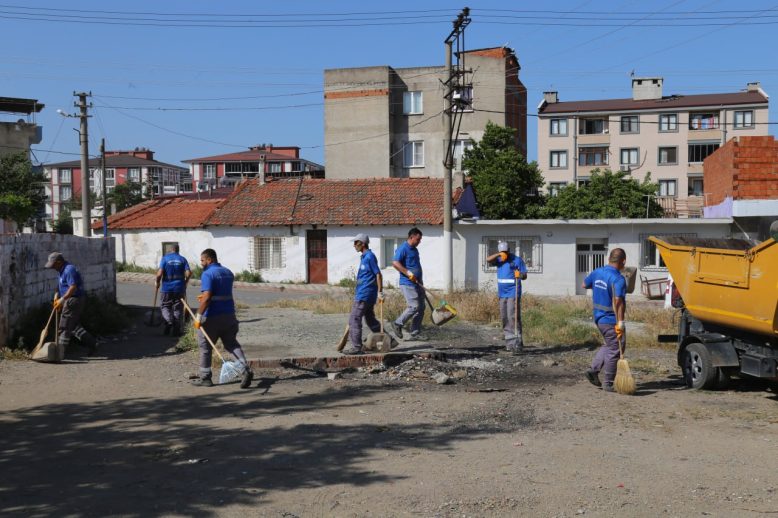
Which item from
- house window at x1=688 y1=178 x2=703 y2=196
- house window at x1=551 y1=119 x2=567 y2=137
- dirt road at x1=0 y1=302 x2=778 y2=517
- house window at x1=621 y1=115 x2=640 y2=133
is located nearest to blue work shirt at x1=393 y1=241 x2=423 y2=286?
dirt road at x1=0 y1=302 x2=778 y2=517

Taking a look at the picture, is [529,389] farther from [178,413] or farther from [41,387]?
[41,387]

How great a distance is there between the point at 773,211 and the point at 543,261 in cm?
829

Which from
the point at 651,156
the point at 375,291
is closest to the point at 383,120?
the point at 651,156

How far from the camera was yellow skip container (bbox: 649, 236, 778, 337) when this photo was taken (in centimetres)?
811

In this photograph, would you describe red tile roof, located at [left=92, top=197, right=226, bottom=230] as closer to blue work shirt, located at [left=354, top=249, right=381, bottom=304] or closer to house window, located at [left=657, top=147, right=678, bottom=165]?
blue work shirt, located at [left=354, top=249, right=381, bottom=304]

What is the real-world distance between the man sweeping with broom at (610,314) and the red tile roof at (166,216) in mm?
29013

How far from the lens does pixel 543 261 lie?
1149 inches

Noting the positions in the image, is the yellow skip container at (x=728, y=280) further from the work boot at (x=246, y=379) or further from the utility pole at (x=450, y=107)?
→ the utility pole at (x=450, y=107)

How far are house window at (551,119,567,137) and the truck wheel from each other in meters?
54.3

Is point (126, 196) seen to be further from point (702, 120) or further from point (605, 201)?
point (702, 120)

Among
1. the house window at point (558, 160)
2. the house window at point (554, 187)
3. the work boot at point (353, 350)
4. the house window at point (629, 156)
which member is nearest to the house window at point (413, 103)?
the house window at point (554, 187)

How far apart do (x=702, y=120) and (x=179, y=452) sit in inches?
2369

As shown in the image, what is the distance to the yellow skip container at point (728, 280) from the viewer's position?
8.11 meters

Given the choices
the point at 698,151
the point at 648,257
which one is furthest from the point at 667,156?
the point at 648,257
